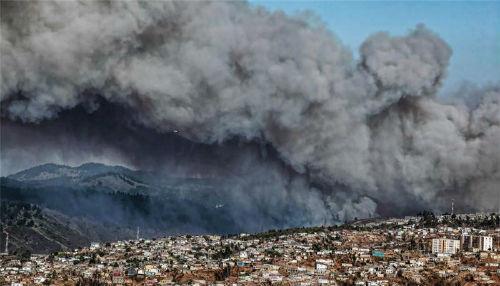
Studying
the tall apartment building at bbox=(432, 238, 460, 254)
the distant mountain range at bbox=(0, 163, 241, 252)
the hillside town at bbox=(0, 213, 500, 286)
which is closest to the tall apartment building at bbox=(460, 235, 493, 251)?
the hillside town at bbox=(0, 213, 500, 286)

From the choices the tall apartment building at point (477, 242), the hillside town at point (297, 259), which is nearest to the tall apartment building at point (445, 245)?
the hillside town at point (297, 259)

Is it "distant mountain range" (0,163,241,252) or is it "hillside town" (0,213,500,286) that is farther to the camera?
"distant mountain range" (0,163,241,252)

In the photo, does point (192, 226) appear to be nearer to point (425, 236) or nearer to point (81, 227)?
point (81, 227)

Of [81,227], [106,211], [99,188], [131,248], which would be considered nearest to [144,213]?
[106,211]

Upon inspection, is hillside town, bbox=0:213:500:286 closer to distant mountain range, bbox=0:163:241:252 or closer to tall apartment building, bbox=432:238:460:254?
tall apartment building, bbox=432:238:460:254

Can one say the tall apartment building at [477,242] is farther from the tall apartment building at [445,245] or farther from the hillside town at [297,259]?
the tall apartment building at [445,245]

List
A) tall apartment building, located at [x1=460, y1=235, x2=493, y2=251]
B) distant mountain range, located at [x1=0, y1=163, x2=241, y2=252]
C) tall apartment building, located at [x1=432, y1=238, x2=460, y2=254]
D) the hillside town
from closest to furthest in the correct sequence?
the hillside town
tall apartment building, located at [x1=432, y1=238, x2=460, y2=254]
tall apartment building, located at [x1=460, y1=235, x2=493, y2=251]
distant mountain range, located at [x1=0, y1=163, x2=241, y2=252]

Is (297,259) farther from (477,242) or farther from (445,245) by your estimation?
(477,242)
